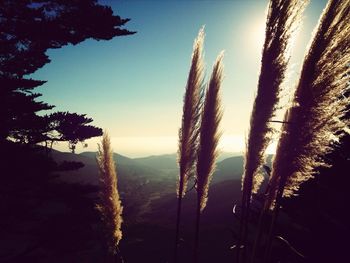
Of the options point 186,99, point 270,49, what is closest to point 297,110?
point 270,49

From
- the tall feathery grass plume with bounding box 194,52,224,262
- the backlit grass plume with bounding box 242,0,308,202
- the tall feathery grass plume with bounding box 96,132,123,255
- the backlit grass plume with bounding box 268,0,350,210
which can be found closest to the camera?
the backlit grass plume with bounding box 268,0,350,210

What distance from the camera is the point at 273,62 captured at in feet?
10.6

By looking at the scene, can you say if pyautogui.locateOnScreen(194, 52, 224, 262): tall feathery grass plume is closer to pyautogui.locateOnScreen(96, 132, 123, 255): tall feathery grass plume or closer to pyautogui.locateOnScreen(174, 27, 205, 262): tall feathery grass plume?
pyautogui.locateOnScreen(174, 27, 205, 262): tall feathery grass plume

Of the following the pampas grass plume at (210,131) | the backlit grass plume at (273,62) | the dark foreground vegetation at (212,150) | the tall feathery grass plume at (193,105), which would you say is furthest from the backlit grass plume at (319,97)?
the tall feathery grass plume at (193,105)

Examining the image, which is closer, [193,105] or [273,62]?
[273,62]

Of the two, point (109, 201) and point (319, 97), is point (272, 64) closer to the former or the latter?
point (319, 97)

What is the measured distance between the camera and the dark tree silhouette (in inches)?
260

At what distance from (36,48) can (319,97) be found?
715 centimetres

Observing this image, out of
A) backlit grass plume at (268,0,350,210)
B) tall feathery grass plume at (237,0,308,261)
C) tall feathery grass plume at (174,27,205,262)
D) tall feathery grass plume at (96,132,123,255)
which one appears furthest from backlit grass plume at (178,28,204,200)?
tall feathery grass plume at (96,132,123,255)

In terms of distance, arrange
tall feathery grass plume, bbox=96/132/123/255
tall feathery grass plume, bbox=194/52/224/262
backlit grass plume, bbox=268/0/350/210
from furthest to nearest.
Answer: tall feathery grass plume, bbox=96/132/123/255 → tall feathery grass plume, bbox=194/52/224/262 → backlit grass plume, bbox=268/0/350/210

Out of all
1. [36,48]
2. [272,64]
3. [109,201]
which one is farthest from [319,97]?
[36,48]

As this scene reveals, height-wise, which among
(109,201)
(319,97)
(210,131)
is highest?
(319,97)

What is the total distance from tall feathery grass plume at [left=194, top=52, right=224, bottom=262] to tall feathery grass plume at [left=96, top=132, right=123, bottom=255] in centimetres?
184

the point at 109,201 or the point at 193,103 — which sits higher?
the point at 193,103
